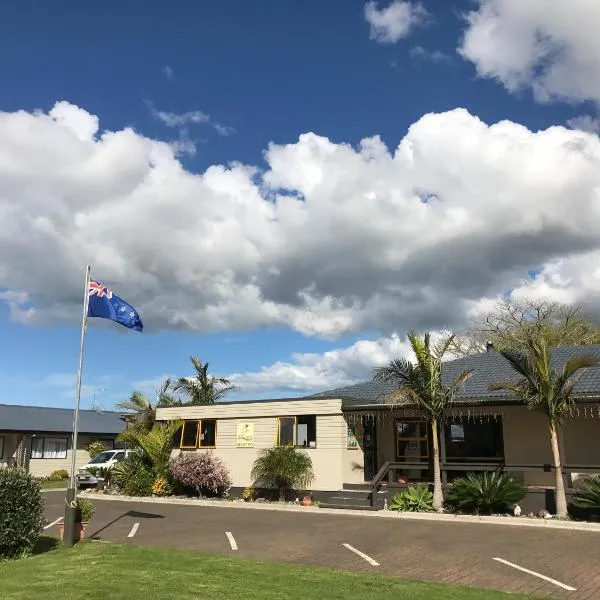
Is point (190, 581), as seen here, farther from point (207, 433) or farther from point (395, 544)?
point (207, 433)

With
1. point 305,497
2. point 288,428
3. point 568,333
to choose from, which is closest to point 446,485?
point 305,497

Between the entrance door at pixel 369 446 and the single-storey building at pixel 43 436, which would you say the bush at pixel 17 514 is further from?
the single-storey building at pixel 43 436

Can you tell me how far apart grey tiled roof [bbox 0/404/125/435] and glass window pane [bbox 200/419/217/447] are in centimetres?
1721

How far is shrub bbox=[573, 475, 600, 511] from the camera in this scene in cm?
1457

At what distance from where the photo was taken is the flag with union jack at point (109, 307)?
552 inches

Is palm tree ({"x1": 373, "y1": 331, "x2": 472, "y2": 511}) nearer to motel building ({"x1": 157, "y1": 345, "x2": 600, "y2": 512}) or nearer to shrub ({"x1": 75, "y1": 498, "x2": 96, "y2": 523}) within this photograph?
motel building ({"x1": 157, "y1": 345, "x2": 600, "y2": 512})

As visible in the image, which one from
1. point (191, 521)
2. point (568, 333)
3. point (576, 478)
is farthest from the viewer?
point (568, 333)

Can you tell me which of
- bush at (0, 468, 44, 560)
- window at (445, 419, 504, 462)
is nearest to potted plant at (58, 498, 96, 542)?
bush at (0, 468, 44, 560)

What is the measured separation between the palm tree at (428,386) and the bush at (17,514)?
375 inches

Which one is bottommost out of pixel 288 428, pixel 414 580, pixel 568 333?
pixel 414 580

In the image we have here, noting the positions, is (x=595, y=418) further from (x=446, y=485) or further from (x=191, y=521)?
(x=191, y=521)

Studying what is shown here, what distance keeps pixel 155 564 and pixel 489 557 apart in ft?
19.0

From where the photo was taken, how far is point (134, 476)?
24000 millimetres

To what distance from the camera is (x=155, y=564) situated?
1009cm
